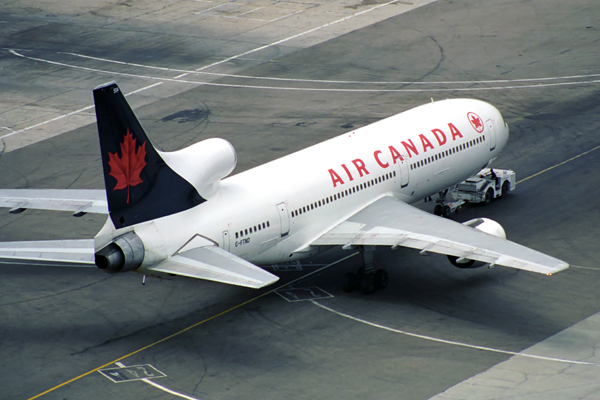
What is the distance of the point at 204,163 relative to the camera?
A: 3256 cm

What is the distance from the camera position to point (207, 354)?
31859mm

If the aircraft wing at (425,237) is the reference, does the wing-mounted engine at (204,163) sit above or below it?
above

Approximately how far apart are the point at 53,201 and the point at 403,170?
1502 centimetres

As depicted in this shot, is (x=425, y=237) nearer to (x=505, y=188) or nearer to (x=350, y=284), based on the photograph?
(x=350, y=284)

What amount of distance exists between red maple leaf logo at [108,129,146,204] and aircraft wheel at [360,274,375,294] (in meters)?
10.5

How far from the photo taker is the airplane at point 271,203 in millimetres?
30234

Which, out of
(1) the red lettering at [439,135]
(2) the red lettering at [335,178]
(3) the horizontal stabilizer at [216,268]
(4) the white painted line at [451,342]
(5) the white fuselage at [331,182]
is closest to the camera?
(3) the horizontal stabilizer at [216,268]

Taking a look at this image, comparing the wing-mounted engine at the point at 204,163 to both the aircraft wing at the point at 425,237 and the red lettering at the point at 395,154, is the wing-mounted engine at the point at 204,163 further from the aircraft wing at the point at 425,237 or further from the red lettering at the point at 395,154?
the red lettering at the point at 395,154

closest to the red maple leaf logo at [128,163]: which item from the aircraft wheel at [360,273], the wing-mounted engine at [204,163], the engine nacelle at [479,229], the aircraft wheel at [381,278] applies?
the wing-mounted engine at [204,163]

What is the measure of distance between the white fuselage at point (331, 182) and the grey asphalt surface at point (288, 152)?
279 centimetres

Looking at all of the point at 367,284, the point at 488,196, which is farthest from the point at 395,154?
the point at 488,196

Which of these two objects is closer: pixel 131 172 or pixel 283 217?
pixel 131 172

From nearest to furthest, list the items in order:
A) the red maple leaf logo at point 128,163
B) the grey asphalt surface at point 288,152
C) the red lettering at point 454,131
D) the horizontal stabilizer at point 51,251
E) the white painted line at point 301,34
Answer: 1. the red maple leaf logo at point 128,163
2. the horizontal stabilizer at point 51,251
3. the grey asphalt surface at point 288,152
4. the red lettering at point 454,131
5. the white painted line at point 301,34

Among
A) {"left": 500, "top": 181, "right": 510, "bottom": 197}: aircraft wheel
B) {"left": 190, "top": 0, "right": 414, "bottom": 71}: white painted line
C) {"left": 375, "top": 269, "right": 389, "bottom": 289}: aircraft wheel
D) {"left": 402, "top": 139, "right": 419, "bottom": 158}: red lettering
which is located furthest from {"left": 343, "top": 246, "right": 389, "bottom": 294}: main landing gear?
{"left": 190, "top": 0, "right": 414, "bottom": 71}: white painted line
